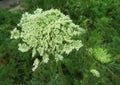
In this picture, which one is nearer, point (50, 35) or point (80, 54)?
point (50, 35)

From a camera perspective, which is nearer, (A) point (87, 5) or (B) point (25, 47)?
(B) point (25, 47)

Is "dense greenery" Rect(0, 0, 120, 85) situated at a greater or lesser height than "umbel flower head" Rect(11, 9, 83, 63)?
lesser

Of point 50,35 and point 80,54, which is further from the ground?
point 50,35

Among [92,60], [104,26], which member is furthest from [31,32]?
[104,26]

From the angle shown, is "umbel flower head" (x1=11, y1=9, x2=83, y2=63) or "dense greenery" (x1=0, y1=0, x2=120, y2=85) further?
"dense greenery" (x1=0, y1=0, x2=120, y2=85)

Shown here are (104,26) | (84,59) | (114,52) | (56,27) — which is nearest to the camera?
(56,27)

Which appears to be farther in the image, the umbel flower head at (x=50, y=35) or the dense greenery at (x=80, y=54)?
the dense greenery at (x=80, y=54)

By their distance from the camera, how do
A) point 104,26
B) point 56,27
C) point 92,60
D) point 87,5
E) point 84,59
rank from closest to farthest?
point 56,27 < point 92,60 < point 84,59 < point 104,26 < point 87,5

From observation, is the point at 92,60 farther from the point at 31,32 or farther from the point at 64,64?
the point at 31,32
